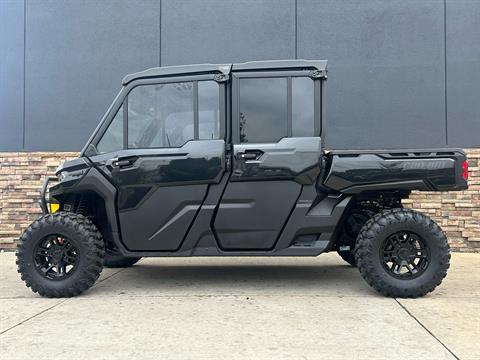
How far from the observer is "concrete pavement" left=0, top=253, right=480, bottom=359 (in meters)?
3.14

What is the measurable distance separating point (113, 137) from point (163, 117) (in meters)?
0.62

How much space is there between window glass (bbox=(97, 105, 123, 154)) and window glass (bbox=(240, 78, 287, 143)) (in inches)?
53.5

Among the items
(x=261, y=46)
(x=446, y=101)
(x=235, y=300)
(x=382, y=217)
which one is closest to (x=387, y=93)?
Answer: (x=446, y=101)

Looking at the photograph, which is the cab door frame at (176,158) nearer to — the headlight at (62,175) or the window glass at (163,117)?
the window glass at (163,117)

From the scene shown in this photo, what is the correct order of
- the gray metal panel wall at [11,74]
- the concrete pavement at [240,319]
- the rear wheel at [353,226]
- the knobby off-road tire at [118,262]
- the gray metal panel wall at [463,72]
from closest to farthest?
the concrete pavement at [240,319], the rear wheel at [353,226], the knobby off-road tire at [118,262], the gray metal panel wall at [463,72], the gray metal panel wall at [11,74]

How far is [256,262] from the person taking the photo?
6629 millimetres

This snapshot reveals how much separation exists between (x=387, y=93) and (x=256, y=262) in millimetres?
3693

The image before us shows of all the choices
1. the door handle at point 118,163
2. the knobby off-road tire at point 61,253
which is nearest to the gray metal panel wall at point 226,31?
the door handle at point 118,163

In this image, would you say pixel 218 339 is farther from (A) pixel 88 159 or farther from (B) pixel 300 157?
(A) pixel 88 159

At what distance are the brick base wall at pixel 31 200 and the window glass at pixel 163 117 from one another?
345cm

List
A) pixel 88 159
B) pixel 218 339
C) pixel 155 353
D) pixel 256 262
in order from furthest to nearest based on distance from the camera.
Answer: pixel 256 262, pixel 88 159, pixel 218 339, pixel 155 353

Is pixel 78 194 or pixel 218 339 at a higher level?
pixel 78 194

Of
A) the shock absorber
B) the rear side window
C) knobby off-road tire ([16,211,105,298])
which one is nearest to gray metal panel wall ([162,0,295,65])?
the rear side window

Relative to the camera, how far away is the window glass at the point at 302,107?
4.61 meters
